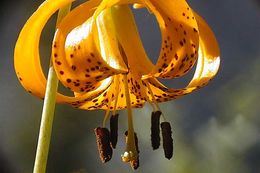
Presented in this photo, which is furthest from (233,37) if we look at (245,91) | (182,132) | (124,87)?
(124,87)

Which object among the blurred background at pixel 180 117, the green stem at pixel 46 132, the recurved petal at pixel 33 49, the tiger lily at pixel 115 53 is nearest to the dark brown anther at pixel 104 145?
the tiger lily at pixel 115 53

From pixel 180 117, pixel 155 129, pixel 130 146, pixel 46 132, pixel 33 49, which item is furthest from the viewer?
pixel 180 117

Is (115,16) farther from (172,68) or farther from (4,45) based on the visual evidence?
(4,45)

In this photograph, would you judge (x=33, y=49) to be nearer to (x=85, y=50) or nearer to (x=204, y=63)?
(x=85, y=50)

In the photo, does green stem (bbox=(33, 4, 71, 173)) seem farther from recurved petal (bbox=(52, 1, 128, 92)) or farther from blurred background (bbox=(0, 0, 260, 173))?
blurred background (bbox=(0, 0, 260, 173))

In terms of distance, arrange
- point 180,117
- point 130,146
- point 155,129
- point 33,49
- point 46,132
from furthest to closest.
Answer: point 180,117, point 155,129, point 130,146, point 33,49, point 46,132

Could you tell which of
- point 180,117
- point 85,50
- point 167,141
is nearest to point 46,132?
point 85,50
